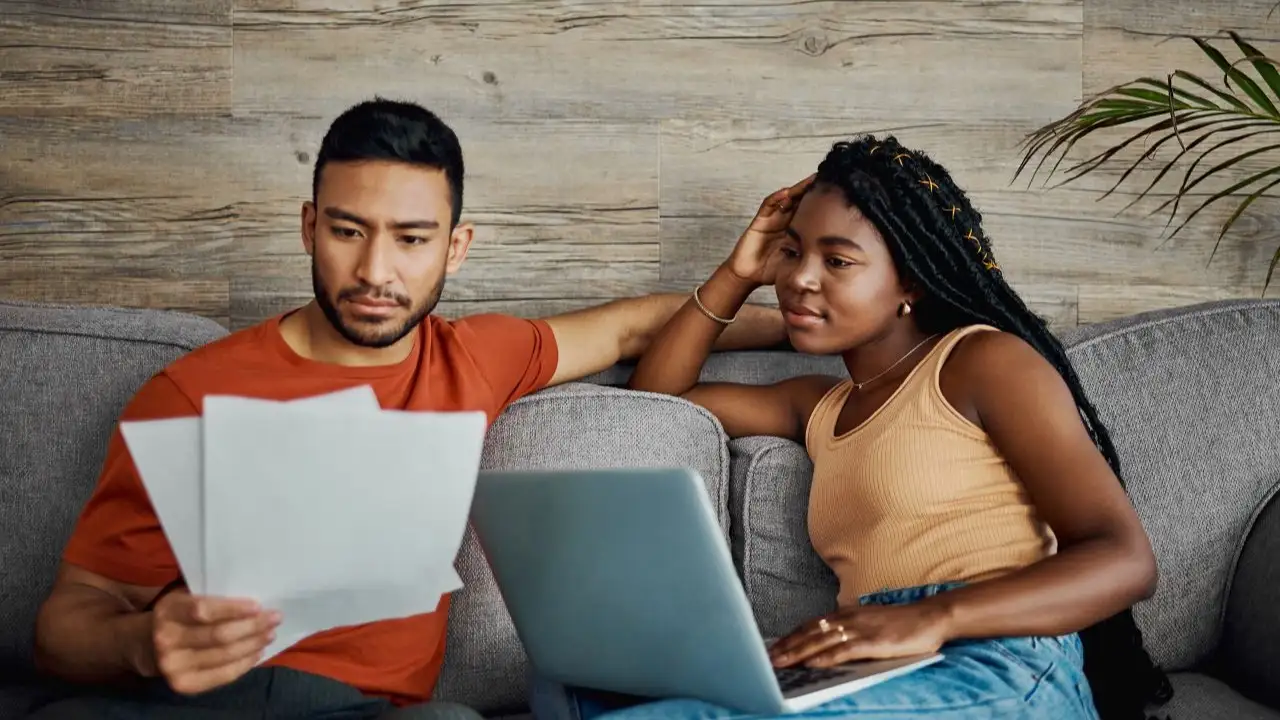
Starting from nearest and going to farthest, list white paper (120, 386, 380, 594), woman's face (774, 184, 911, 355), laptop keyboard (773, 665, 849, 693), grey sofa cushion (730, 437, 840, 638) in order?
white paper (120, 386, 380, 594) → laptop keyboard (773, 665, 849, 693) → woman's face (774, 184, 911, 355) → grey sofa cushion (730, 437, 840, 638)

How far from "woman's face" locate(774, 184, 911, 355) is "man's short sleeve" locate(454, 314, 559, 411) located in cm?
38

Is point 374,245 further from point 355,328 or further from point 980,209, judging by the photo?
point 980,209

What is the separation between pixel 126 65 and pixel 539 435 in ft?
3.36

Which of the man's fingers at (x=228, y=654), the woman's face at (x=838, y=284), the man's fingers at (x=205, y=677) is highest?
the woman's face at (x=838, y=284)

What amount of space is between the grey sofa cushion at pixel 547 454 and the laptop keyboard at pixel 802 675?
489 mm

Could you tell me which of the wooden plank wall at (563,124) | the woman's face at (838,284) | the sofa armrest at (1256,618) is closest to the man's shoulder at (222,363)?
the wooden plank wall at (563,124)

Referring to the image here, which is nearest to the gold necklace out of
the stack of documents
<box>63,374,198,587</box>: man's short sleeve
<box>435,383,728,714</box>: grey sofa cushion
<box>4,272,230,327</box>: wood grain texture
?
<box>435,383,728,714</box>: grey sofa cushion

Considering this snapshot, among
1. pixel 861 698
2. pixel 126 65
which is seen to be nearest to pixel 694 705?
pixel 861 698

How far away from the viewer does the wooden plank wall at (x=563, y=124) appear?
2014 millimetres

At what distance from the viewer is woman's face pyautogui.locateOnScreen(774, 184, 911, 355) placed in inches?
61.5

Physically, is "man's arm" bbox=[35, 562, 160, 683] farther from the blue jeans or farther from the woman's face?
the woman's face

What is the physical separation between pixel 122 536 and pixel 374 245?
45 centimetres

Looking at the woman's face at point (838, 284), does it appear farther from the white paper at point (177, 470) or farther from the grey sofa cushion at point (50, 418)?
the grey sofa cushion at point (50, 418)

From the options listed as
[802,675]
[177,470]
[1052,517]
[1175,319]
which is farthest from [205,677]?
[1175,319]
